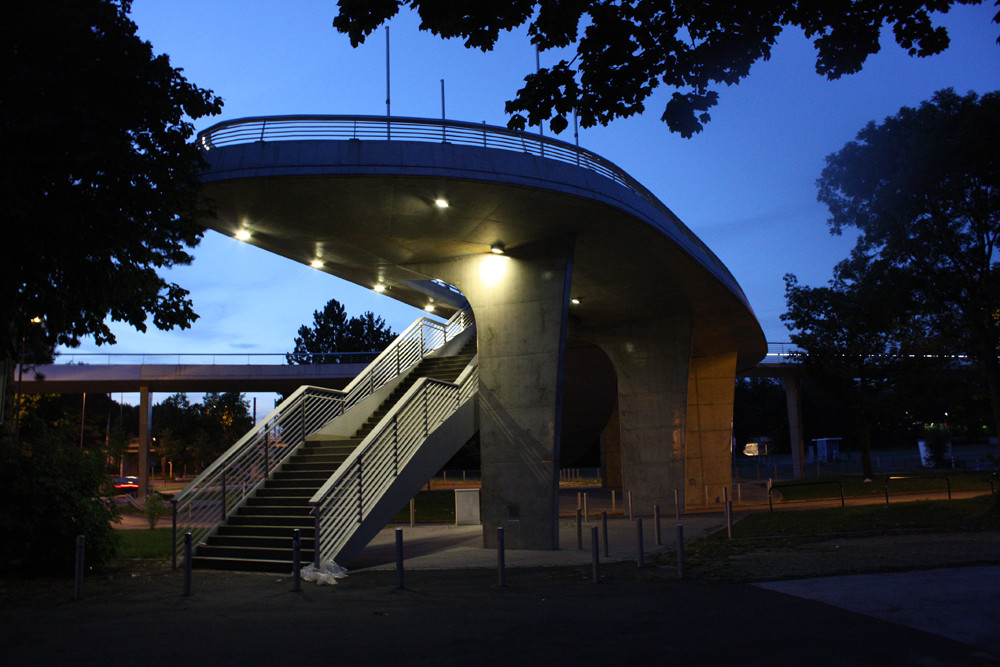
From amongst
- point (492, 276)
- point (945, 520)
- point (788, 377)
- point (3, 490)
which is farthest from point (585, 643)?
point (788, 377)

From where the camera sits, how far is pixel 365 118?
13695 millimetres

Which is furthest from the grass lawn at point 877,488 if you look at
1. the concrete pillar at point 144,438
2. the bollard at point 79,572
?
the concrete pillar at point 144,438

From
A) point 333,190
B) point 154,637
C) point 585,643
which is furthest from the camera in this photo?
point 333,190

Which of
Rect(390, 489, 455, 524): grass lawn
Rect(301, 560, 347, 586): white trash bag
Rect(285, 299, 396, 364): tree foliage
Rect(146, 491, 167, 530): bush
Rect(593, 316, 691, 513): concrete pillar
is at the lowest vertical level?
Rect(390, 489, 455, 524): grass lawn

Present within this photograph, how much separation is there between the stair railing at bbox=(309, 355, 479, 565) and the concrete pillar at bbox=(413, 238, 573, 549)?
960mm

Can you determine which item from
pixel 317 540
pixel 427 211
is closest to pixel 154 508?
pixel 317 540

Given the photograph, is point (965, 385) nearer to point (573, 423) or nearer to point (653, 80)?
point (573, 423)

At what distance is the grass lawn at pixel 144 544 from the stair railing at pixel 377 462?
11.5 ft

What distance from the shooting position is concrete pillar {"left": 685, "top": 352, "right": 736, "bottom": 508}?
31.8 metres

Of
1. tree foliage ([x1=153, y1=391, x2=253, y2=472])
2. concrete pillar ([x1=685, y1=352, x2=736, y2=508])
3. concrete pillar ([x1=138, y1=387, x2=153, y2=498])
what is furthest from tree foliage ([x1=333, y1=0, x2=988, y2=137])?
tree foliage ([x1=153, y1=391, x2=253, y2=472])

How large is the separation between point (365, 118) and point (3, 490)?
8.07m

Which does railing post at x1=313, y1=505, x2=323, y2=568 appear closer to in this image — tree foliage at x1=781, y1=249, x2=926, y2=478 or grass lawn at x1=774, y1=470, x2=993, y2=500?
grass lawn at x1=774, y1=470, x2=993, y2=500

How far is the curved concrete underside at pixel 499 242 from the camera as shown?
13.1m

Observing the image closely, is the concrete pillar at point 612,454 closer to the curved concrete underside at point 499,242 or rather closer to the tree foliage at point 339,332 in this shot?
the curved concrete underside at point 499,242
